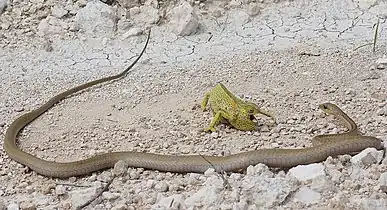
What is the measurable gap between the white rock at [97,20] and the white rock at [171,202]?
2748mm

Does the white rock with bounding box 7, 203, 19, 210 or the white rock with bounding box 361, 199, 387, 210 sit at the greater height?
the white rock with bounding box 361, 199, 387, 210

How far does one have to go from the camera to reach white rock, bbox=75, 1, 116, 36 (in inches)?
240

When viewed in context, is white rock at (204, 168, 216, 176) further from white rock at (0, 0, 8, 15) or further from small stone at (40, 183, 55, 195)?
white rock at (0, 0, 8, 15)

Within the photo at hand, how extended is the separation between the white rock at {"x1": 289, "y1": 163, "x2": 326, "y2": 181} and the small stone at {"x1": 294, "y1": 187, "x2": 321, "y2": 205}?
0.30 ft

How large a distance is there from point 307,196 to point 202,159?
727 millimetres

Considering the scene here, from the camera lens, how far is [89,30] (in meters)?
6.11

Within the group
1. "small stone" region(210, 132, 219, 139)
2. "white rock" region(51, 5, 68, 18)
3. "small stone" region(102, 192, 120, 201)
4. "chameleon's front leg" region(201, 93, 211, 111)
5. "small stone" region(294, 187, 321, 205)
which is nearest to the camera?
"small stone" region(294, 187, 321, 205)

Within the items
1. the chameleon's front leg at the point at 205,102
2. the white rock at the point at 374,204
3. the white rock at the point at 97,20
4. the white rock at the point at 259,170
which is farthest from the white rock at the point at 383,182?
the white rock at the point at 97,20

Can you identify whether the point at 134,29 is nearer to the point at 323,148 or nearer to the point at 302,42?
the point at 302,42

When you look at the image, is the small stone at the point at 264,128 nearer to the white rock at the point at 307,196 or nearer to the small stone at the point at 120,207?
the white rock at the point at 307,196

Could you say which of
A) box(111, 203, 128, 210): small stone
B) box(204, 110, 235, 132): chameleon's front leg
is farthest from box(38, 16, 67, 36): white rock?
box(111, 203, 128, 210): small stone

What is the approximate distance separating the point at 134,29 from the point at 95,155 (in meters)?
2.02

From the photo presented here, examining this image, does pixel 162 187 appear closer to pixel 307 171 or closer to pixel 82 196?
pixel 82 196

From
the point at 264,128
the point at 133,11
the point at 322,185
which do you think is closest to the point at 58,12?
the point at 133,11
